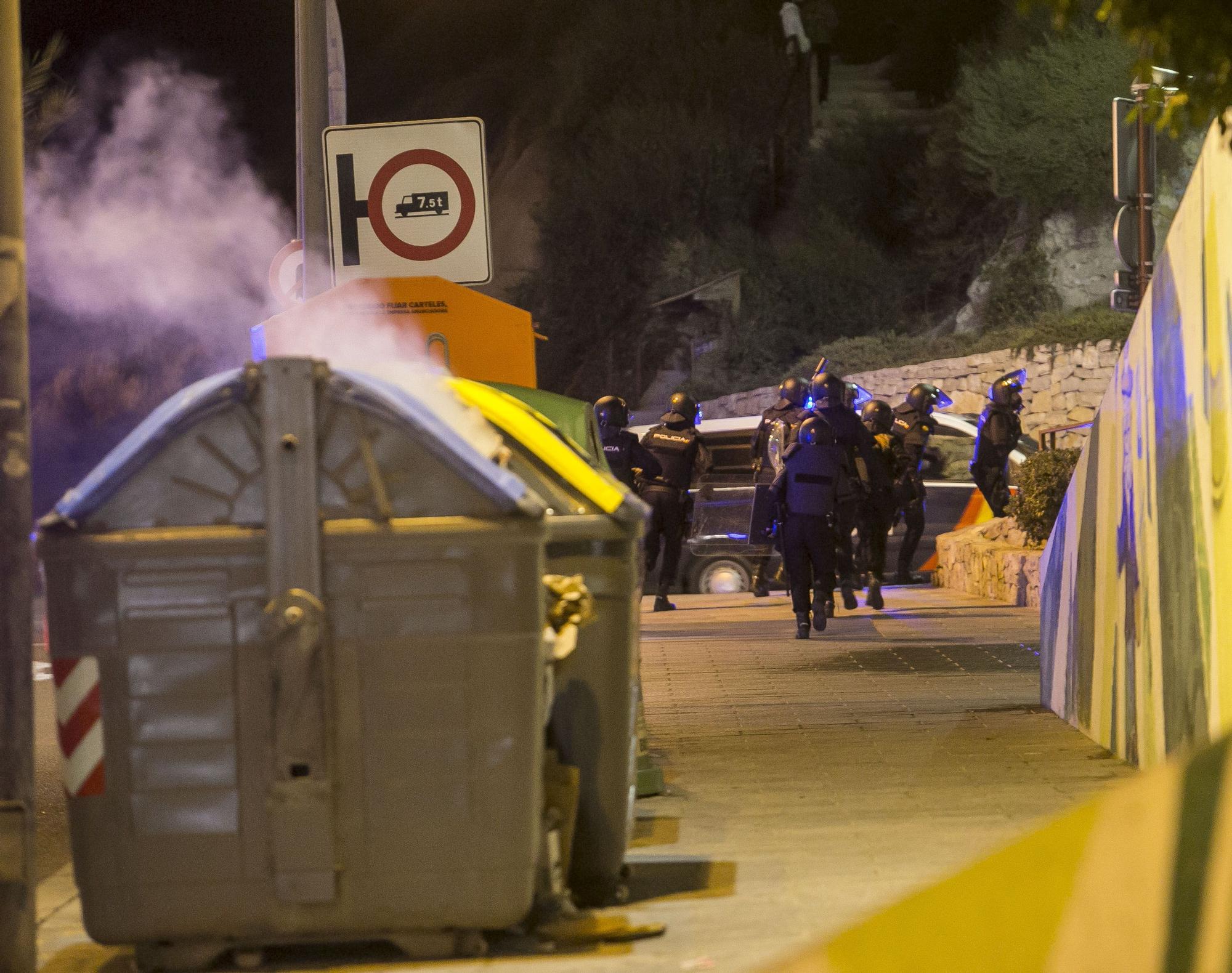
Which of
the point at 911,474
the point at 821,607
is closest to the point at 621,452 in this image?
the point at 821,607

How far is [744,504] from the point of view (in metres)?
16.5

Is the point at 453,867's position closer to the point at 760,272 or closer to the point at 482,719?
the point at 482,719

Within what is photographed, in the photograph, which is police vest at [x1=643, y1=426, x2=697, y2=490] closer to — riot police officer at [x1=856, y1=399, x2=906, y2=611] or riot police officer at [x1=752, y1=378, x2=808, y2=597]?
riot police officer at [x1=752, y1=378, x2=808, y2=597]

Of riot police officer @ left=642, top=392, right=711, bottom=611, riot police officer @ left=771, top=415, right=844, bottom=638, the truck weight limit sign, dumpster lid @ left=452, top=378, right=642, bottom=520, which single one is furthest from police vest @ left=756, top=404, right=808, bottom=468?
dumpster lid @ left=452, top=378, right=642, bottom=520

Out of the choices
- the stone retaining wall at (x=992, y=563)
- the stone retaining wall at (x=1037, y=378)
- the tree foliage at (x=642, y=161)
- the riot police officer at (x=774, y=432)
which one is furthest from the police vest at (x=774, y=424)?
the tree foliage at (x=642, y=161)

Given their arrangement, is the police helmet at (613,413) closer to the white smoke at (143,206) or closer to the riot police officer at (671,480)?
the riot police officer at (671,480)

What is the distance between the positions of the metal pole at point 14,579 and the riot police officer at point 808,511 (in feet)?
26.7

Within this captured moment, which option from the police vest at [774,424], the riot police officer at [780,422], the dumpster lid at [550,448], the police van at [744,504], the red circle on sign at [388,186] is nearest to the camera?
the dumpster lid at [550,448]

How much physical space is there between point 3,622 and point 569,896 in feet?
5.63

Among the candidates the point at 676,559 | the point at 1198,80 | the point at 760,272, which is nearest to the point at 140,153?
the point at 676,559

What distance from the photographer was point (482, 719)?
158 inches

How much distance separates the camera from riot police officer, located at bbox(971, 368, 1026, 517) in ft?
53.0

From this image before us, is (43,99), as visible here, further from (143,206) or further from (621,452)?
(621,452)

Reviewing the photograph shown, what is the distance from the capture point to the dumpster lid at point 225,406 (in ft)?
13.2
